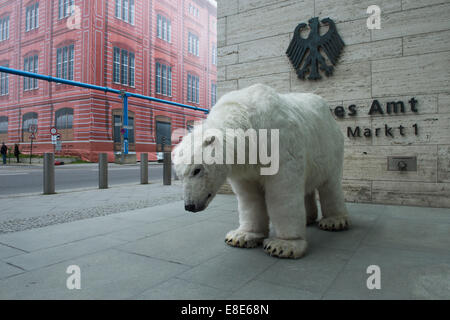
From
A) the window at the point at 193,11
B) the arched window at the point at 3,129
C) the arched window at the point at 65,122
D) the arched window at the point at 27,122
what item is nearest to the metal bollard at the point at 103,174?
the arched window at the point at 65,122

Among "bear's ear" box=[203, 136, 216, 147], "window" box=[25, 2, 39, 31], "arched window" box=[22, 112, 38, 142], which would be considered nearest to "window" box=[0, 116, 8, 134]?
"arched window" box=[22, 112, 38, 142]

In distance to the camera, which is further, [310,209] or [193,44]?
[193,44]

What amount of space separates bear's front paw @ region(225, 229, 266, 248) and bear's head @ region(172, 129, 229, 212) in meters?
0.76

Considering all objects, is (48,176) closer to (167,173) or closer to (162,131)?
(167,173)

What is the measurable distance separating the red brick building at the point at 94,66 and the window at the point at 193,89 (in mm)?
253

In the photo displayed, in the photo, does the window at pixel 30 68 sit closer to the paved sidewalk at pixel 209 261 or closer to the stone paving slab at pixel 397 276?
the paved sidewalk at pixel 209 261

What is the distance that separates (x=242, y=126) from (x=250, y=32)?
4256 millimetres

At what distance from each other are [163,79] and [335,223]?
29696 mm

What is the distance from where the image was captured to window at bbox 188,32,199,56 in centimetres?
3416

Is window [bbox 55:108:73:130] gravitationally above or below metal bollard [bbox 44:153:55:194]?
above

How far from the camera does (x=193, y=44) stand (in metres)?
34.8

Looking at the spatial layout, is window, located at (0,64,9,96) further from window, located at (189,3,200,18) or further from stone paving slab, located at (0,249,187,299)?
stone paving slab, located at (0,249,187,299)

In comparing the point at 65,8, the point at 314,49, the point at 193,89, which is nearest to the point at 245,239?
the point at 314,49

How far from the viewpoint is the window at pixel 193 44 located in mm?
34156
